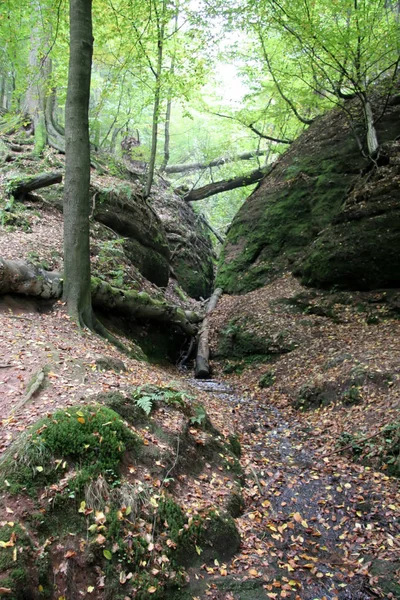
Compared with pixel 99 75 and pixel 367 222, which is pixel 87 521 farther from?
pixel 99 75

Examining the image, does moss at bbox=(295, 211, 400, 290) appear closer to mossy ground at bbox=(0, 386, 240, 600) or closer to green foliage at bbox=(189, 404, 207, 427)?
green foliage at bbox=(189, 404, 207, 427)

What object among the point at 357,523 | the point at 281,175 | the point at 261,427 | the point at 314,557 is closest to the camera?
the point at 314,557

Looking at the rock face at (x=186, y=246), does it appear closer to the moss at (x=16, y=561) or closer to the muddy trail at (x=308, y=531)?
the muddy trail at (x=308, y=531)

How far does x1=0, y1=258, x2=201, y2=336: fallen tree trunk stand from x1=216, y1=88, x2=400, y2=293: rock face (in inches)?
144

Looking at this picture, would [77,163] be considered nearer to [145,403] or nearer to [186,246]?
[145,403]

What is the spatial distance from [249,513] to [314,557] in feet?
2.86

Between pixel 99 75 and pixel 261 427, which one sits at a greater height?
pixel 99 75

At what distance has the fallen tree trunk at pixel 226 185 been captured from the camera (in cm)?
2097

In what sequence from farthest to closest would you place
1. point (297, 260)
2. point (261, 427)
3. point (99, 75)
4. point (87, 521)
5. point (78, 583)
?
1. point (99, 75)
2. point (297, 260)
3. point (261, 427)
4. point (87, 521)
5. point (78, 583)

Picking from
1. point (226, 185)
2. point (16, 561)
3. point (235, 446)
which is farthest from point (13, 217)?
point (226, 185)

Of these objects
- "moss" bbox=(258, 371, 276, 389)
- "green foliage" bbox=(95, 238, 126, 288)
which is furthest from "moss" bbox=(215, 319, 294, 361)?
"green foliage" bbox=(95, 238, 126, 288)

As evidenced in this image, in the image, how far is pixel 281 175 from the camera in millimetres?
16578

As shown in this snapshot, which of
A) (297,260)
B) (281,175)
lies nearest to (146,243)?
(297,260)

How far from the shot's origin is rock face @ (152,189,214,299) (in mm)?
18781
